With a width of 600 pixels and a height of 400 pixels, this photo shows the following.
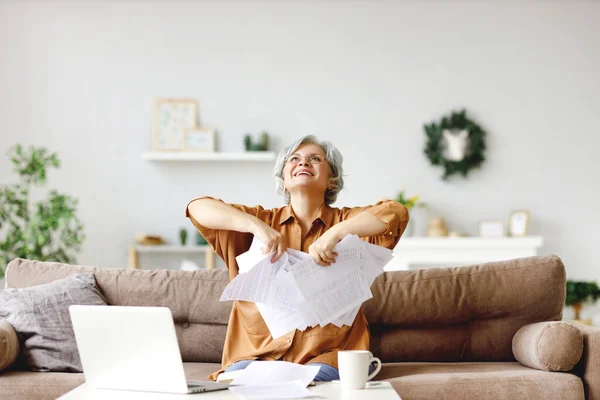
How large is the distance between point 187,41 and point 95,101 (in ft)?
2.88

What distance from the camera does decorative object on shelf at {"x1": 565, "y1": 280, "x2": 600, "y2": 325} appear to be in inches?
208

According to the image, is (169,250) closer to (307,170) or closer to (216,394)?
(307,170)

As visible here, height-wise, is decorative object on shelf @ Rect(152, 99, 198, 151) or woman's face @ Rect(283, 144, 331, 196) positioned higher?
decorative object on shelf @ Rect(152, 99, 198, 151)

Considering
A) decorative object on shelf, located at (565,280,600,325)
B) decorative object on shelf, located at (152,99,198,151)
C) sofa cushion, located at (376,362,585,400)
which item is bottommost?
decorative object on shelf, located at (565,280,600,325)

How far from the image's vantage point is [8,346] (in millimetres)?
2240

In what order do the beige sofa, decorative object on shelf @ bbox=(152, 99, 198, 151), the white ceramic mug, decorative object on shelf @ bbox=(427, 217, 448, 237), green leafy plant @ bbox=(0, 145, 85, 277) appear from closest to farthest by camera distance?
the white ceramic mug, the beige sofa, green leafy plant @ bbox=(0, 145, 85, 277), decorative object on shelf @ bbox=(427, 217, 448, 237), decorative object on shelf @ bbox=(152, 99, 198, 151)

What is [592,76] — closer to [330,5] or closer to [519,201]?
[519,201]

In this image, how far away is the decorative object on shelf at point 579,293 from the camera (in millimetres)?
5277

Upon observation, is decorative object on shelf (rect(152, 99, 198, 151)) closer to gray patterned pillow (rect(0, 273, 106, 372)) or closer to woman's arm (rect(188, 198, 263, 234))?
gray patterned pillow (rect(0, 273, 106, 372))

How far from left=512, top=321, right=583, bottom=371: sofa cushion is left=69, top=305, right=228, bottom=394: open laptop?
114 centimetres

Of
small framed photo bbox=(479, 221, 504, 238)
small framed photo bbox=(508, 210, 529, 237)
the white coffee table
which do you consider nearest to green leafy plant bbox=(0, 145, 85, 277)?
small framed photo bbox=(479, 221, 504, 238)

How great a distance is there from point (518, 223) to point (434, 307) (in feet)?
10.3

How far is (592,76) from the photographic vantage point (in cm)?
558

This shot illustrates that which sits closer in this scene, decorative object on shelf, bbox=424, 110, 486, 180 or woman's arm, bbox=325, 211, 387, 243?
woman's arm, bbox=325, 211, 387, 243
